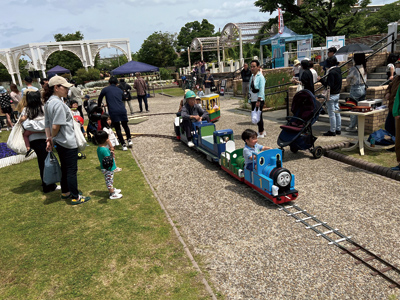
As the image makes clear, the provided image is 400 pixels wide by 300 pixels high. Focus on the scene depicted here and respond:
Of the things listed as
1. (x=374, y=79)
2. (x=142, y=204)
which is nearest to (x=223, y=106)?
(x=374, y=79)

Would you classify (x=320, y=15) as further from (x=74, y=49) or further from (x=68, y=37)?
(x=68, y=37)

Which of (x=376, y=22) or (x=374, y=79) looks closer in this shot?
(x=374, y=79)

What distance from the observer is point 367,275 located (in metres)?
3.27

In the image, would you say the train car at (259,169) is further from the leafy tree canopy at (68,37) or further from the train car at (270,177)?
the leafy tree canopy at (68,37)

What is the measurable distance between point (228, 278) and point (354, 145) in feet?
17.2

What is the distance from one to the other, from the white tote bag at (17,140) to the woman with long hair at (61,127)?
1.06m

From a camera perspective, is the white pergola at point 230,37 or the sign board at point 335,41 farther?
the white pergola at point 230,37

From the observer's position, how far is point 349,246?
3.80m

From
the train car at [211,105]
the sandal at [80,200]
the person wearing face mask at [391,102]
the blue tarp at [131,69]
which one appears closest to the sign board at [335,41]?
the train car at [211,105]

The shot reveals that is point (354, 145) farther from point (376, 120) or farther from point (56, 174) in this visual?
point (56, 174)

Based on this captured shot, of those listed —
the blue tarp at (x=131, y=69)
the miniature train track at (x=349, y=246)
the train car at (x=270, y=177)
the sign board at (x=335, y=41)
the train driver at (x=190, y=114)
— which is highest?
the sign board at (x=335, y=41)

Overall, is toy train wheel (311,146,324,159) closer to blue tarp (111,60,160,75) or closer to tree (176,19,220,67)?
blue tarp (111,60,160,75)

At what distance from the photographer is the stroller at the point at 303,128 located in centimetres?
692

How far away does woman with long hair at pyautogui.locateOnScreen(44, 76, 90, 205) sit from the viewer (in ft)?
15.8
